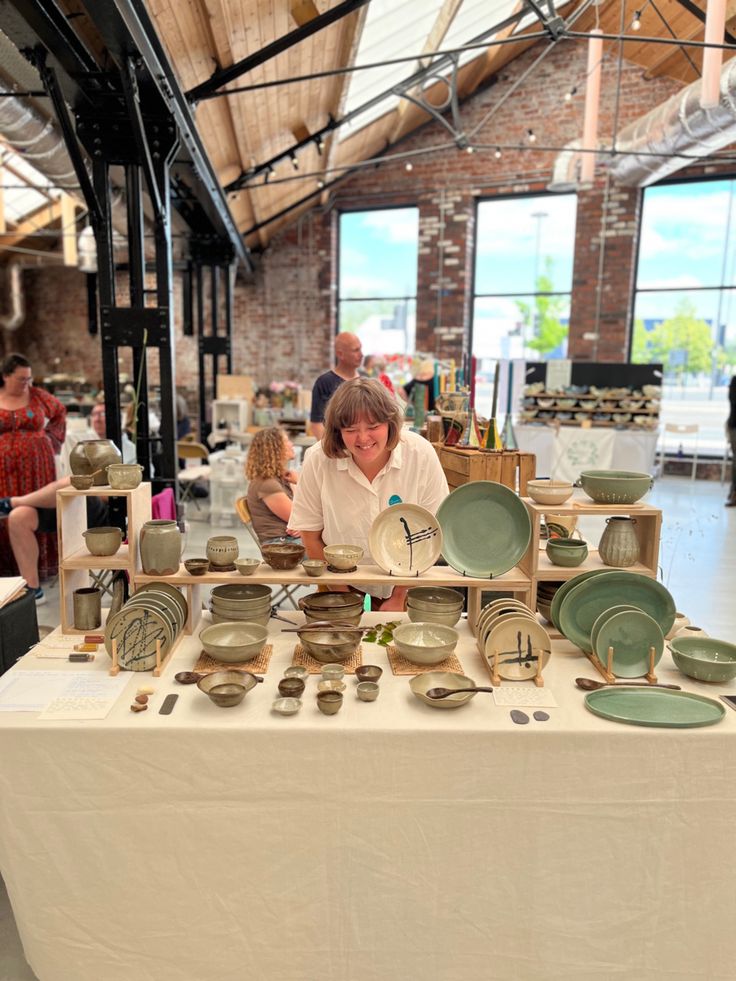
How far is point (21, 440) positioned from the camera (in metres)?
4.62

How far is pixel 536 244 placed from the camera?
10438 millimetres

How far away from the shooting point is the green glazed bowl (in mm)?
2330

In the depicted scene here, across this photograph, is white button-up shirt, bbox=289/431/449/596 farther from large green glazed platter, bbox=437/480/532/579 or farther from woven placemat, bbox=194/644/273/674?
woven placemat, bbox=194/644/273/674

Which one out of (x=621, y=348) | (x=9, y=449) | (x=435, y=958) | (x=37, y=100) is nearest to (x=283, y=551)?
(x=435, y=958)

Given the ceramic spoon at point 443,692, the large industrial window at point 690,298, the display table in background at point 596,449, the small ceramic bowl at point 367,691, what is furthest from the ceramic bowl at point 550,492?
the large industrial window at point 690,298

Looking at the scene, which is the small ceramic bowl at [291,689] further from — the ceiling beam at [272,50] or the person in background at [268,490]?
the ceiling beam at [272,50]

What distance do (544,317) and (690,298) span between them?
1.99 metres

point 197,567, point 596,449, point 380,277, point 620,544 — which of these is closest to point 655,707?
point 620,544

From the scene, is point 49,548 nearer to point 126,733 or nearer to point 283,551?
point 283,551

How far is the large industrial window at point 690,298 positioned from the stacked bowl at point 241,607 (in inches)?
359

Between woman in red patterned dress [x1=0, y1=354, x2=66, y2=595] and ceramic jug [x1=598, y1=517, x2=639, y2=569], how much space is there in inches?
146

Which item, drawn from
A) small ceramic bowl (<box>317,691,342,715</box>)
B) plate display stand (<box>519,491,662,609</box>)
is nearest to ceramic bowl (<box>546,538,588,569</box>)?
plate display stand (<box>519,491,662,609</box>)

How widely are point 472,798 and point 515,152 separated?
10.4 meters

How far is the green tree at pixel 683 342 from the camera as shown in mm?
9742
